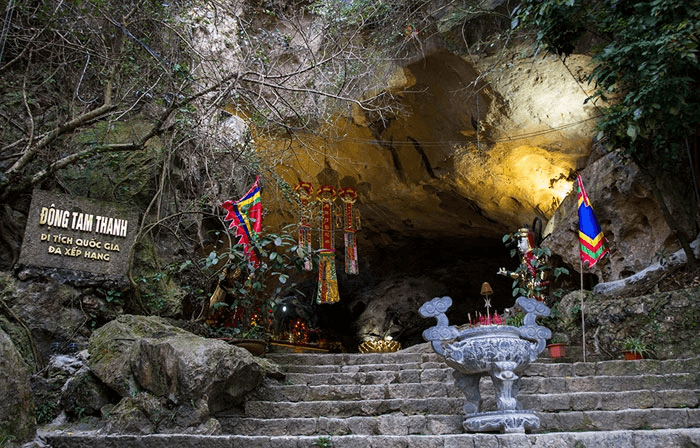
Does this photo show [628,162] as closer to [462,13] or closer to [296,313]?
[462,13]

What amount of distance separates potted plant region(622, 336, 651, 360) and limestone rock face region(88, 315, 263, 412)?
3.87 meters

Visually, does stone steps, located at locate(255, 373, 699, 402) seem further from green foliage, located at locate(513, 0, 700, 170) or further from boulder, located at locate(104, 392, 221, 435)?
green foliage, located at locate(513, 0, 700, 170)

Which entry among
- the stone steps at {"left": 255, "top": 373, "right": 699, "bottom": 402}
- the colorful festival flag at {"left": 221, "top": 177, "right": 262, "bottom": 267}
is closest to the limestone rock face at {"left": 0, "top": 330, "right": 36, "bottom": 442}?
the stone steps at {"left": 255, "top": 373, "right": 699, "bottom": 402}

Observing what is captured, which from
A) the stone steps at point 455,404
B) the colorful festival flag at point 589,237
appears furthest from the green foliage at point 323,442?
the colorful festival flag at point 589,237

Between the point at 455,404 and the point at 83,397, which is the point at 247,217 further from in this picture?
the point at 455,404

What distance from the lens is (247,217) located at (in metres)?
7.53

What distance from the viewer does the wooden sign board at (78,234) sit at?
5.66 meters

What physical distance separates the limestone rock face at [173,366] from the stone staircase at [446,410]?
30 centimetres

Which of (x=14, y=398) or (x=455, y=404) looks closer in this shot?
(x=14, y=398)

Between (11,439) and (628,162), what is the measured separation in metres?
8.47

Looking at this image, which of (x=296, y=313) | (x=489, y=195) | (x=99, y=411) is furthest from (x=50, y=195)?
(x=296, y=313)

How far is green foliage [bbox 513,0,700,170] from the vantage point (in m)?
5.61

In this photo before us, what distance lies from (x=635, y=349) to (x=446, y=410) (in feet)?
7.70

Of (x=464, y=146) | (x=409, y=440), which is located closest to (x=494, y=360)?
(x=409, y=440)
